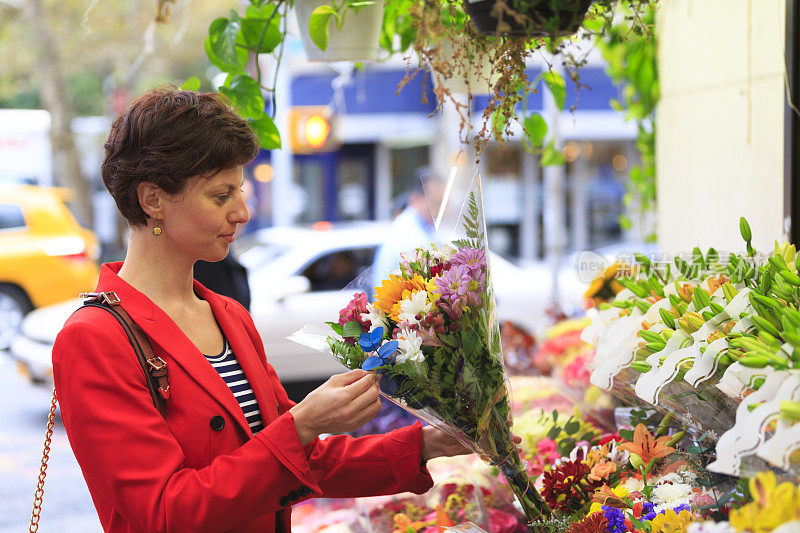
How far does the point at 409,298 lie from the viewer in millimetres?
1668

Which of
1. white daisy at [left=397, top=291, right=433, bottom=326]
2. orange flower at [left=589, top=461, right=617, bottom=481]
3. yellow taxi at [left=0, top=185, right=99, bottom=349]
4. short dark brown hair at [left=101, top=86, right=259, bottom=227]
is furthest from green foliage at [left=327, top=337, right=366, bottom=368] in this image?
yellow taxi at [left=0, top=185, right=99, bottom=349]

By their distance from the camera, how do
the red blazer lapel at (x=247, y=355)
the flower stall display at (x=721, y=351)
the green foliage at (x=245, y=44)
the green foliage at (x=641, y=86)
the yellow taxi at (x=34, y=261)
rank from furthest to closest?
the yellow taxi at (x=34, y=261) < the green foliage at (x=641, y=86) < the green foliage at (x=245, y=44) < the red blazer lapel at (x=247, y=355) < the flower stall display at (x=721, y=351)

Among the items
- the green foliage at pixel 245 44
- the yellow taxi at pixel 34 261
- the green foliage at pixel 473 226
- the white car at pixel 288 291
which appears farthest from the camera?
the yellow taxi at pixel 34 261

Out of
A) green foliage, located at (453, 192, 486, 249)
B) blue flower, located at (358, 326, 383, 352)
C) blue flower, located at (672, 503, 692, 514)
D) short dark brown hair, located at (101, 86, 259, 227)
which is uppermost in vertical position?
short dark brown hair, located at (101, 86, 259, 227)

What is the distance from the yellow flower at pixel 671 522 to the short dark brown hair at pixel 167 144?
3.80 feet

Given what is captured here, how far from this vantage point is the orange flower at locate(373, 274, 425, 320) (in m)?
1.69

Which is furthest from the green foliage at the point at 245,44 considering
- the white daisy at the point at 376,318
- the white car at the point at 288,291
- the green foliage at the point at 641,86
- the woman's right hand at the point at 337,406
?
the white car at the point at 288,291

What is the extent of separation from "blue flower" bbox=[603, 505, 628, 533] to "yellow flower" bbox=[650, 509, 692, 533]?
87 mm

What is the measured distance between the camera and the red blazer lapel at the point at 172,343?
66.8 inches

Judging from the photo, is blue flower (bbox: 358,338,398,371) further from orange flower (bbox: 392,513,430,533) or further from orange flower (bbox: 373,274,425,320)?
orange flower (bbox: 392,513,430,533)

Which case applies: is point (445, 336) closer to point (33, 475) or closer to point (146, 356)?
point (146, 356)

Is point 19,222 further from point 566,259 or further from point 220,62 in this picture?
point 566,259

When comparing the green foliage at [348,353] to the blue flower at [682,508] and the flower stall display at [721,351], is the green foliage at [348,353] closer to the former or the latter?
the flower stall display at [721,351]

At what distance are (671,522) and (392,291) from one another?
723mm
